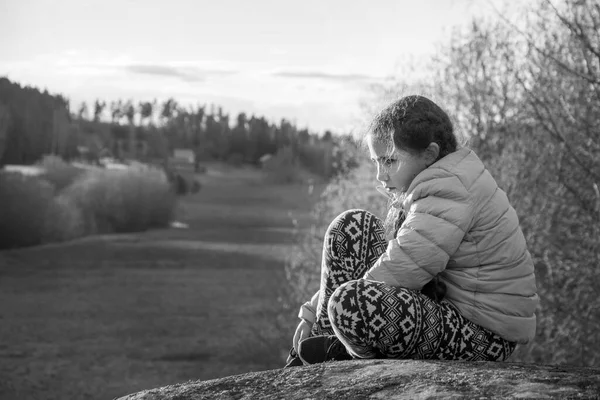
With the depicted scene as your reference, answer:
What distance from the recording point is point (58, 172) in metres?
16.3

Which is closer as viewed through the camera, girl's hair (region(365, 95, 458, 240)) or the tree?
girl's hair (region(365, 95, 458, 240))

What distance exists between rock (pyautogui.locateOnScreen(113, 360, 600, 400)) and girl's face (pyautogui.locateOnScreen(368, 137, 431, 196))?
563mm

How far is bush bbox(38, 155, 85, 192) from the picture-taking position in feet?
51.6

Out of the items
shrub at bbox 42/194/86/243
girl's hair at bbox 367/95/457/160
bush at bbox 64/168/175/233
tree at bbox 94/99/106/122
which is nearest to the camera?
girl's hair at bbox 367/95/457/160

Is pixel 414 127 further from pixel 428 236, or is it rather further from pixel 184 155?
pixel 184 155

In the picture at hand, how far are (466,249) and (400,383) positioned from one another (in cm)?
49

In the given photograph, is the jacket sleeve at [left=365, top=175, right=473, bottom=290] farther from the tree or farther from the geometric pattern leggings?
the tree

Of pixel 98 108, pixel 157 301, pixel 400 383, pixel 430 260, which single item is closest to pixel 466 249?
pixel 430 260

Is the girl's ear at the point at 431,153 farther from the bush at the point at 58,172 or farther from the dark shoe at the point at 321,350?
the bush at the point at 58,172

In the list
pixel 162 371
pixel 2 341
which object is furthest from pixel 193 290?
pixel 2 341

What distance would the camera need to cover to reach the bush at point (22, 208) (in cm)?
1511

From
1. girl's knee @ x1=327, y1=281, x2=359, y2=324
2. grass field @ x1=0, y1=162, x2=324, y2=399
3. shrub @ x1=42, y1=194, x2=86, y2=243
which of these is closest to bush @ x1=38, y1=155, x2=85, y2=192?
shrub @ x1=42, y1=194, x2=86, y2=243

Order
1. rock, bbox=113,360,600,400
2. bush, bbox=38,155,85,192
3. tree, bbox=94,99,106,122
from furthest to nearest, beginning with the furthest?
tree, bbox=94,99,106,122 < bush, bbox=38,155,85,192 < rock, bbox=113,360,600,400

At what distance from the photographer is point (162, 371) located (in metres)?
17.2
